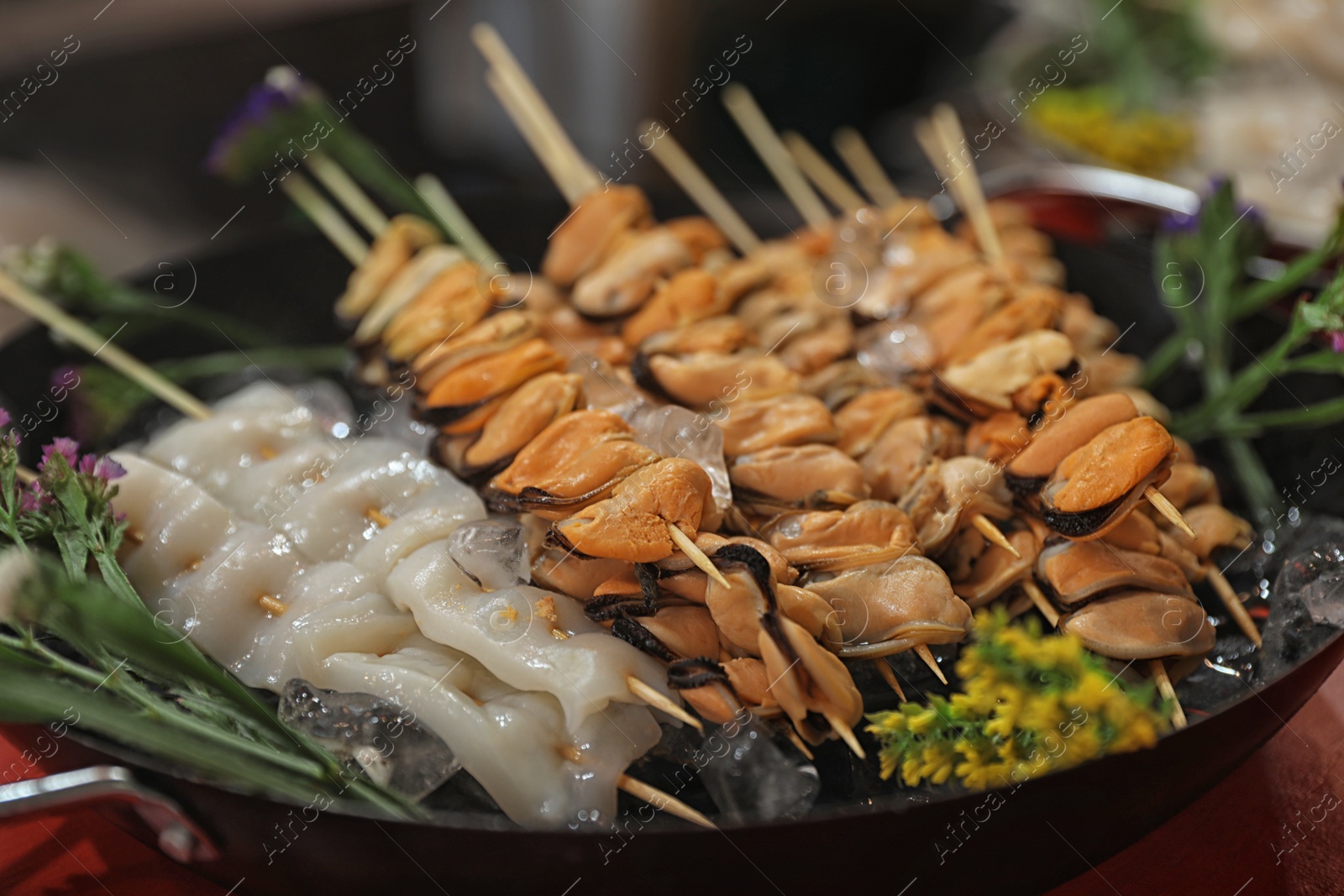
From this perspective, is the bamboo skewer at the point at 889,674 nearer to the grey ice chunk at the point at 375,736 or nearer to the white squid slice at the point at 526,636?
the white squid slice at the point at 526,636

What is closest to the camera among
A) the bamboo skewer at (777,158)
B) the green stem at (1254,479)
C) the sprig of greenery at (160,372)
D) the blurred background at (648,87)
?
the green stem at (1254,479)

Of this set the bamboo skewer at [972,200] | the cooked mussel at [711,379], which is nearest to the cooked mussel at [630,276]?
the cooked mussel at [711,379]

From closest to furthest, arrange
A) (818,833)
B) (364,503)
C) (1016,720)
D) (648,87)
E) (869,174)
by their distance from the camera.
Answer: (818,833)
(1016,720)
(364,503)
(869,174)
(648,87)

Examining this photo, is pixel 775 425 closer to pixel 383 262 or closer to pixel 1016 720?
pixel 1016 720

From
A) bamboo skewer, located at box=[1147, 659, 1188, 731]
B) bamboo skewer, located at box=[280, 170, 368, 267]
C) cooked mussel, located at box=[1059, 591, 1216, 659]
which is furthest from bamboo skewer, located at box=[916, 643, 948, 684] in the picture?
bamboo skewer, located at box=[280, 170, 368, 267]

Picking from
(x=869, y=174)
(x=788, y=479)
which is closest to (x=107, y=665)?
(x=788, y=479)

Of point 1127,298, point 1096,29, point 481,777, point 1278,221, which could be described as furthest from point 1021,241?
point 1096,29
